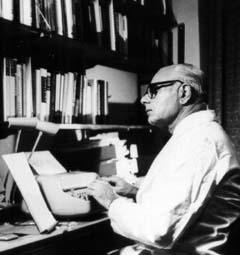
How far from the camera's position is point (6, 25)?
1.51 metres

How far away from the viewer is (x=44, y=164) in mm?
1613

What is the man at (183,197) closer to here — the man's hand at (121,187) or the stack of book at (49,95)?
the man's hand at (121,187)

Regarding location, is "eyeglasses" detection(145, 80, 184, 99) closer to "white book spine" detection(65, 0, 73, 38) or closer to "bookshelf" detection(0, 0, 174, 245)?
"bookshelf" detection(0, 0, 174, 245)

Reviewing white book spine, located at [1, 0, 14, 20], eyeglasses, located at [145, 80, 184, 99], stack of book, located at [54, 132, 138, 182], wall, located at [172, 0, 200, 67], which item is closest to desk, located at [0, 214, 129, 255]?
stack of book, located at [54, 132, 138, 182]

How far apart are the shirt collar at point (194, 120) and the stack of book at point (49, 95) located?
592 mm

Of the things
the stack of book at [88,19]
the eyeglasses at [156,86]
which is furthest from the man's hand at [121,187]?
the stack of book at [88,19]

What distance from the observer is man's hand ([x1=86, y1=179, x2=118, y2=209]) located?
143cm

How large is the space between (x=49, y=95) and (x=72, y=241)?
682mm

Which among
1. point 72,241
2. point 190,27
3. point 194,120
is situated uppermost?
point 190,27

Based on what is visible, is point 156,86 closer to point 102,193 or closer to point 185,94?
point 185,94

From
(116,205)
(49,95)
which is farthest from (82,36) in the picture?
(116,205)

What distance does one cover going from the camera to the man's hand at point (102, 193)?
1432 millimetres

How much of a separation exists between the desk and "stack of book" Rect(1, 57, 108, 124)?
513 mm

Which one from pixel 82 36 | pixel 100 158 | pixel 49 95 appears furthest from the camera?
pixel 100 158
